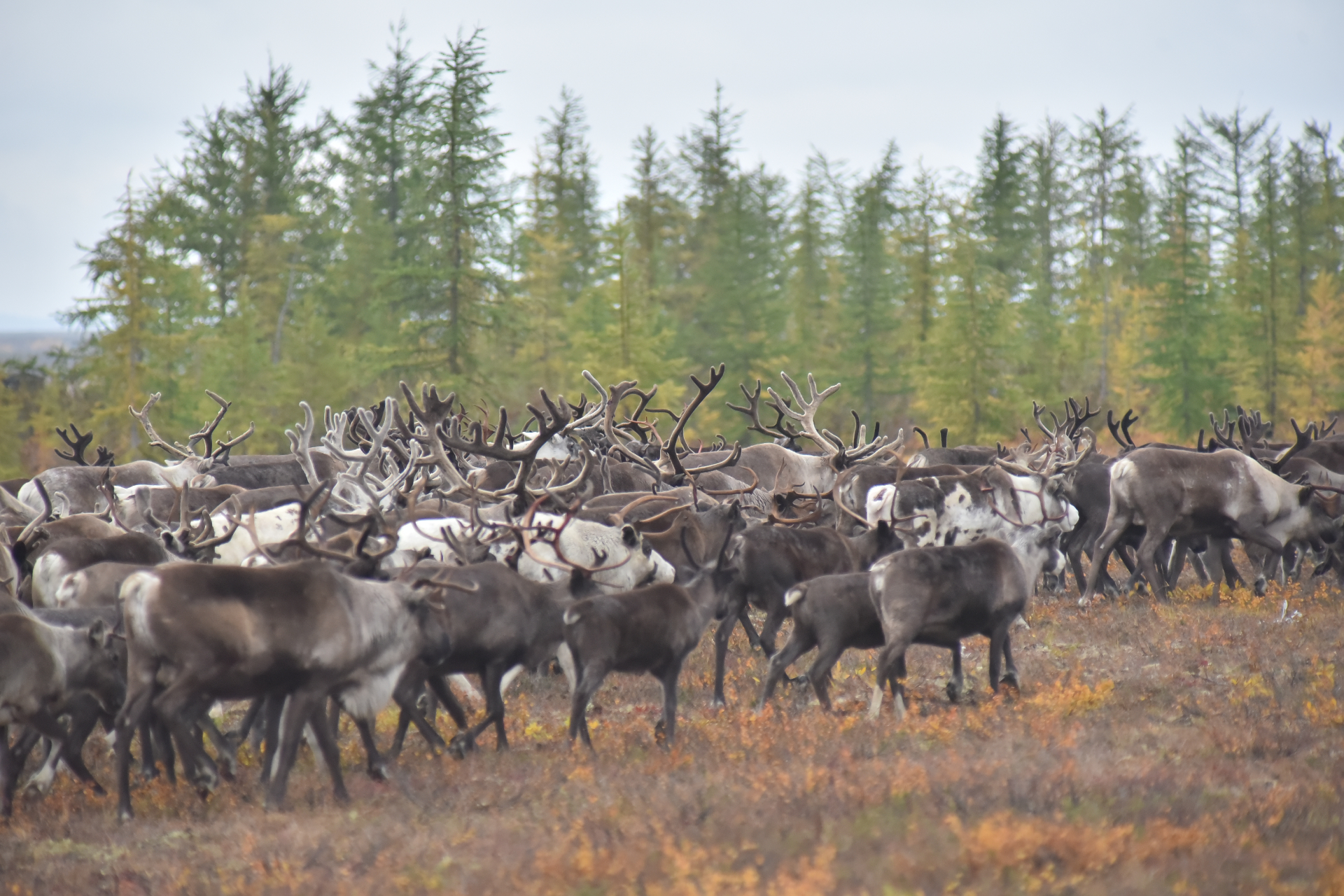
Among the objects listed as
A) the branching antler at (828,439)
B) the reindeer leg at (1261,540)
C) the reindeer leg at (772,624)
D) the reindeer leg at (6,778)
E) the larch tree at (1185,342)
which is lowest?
the reindeer leg at (6,778)

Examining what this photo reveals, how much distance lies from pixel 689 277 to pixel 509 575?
38.7 m

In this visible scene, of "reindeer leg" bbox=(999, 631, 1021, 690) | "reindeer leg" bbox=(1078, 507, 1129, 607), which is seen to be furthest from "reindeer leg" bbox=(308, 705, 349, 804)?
"reindeer leg" bbox=(1078, 507, 1129, 607)

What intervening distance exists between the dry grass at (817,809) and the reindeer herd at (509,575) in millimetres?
359

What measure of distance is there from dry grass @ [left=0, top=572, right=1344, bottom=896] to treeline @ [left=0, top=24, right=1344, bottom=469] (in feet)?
81.6

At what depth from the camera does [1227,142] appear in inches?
1706

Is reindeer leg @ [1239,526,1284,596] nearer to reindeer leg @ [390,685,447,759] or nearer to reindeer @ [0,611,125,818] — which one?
reindeer leg @ [390,685,447,759]

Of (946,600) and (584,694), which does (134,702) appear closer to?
(584,694)

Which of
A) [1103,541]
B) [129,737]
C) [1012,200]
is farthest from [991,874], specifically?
[1012,200]

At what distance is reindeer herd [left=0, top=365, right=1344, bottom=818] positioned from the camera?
22.6ft

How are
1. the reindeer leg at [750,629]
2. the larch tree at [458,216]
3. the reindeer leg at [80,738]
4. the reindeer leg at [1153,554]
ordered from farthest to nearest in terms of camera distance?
1. the larch tree at [458,216]
2. the reindeer leg at [1153,554]
3. the reindeer leg at [750,629]
4. the reindeer leg at [80,738]

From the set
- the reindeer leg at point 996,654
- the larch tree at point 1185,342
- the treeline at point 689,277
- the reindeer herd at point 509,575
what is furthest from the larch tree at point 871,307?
the reindeer leg at point 996,654

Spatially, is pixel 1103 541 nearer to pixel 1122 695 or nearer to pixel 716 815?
pixel 1122 695

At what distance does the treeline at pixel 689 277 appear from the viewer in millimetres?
33781

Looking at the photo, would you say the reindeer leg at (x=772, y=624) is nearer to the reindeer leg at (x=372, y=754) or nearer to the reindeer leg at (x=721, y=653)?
the reindeer leg at (x=721, y=653)
